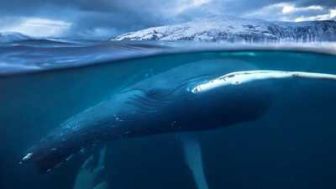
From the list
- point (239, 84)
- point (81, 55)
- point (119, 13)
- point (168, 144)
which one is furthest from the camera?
point (168, 144)

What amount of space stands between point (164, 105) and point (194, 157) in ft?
5.18

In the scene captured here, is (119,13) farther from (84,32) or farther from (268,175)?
(268,175)

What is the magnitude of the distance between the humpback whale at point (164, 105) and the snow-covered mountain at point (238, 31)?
4.66ft

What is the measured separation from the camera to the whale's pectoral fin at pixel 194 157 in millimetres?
9664

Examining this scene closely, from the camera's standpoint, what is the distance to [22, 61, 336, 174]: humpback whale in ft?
27.8

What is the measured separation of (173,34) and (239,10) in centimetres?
107

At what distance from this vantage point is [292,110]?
14.3 m

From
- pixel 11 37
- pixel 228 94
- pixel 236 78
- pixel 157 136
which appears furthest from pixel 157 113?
pixel 11 37

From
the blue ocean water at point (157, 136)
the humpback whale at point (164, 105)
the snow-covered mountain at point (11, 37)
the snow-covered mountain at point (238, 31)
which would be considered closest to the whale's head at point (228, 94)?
the humpback whale at point (164, 105)

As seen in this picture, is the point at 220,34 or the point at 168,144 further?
the point at 168,144

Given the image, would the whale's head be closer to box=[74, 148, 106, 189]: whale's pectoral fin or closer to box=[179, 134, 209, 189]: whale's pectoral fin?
box=[179, 134, 209, 189]: whale's pectoral fin

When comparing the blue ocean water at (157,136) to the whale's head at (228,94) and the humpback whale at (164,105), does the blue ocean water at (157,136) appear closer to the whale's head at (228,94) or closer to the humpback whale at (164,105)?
the humpback whale at (164,105)

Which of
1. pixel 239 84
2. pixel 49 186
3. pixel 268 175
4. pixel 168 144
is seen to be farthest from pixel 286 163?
pixel 49 186

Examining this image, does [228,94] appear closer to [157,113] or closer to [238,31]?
[157,113]
